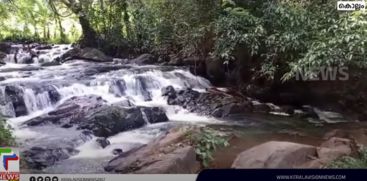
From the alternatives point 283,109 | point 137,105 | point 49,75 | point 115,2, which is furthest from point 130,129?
point 283,109

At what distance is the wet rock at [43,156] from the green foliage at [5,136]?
0.10 meters

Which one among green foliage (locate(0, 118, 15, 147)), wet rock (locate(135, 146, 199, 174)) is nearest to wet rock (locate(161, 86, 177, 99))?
wet rock (locate(135, 146, 199, 174))

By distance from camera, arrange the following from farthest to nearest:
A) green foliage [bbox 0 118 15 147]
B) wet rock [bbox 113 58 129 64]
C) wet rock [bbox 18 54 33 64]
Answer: wet rock [bbox 113 58 129 64] → wet rock [bbox 18 54 33 64] → green foliage [bbox 0 118 15 147]

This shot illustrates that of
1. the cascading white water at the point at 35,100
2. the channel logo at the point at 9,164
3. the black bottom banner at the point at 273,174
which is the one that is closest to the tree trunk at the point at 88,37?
the cascading white water at the point at 35,100

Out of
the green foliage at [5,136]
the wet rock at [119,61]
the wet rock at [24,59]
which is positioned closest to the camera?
the green foliage at [5,136]

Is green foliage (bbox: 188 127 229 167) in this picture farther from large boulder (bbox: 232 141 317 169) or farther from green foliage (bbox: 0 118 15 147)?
green foliage (bbox: 0 118 15 147)

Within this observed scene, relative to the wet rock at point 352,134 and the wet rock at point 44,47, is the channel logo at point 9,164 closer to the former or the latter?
the wet rock at point 44,47

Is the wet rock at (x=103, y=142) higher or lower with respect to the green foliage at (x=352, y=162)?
higher

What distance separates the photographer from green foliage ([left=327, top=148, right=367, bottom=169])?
2.72 m

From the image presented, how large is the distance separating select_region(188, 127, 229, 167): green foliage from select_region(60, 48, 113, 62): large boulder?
2.27ft

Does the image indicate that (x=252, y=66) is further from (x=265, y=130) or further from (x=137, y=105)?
(x=137, y=105)

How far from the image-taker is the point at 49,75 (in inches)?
107

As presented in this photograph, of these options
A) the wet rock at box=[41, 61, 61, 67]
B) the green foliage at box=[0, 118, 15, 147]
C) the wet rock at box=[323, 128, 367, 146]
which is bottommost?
the wet rock at box=[323, 128, 367, 146]

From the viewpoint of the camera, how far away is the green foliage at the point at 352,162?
2.72m
